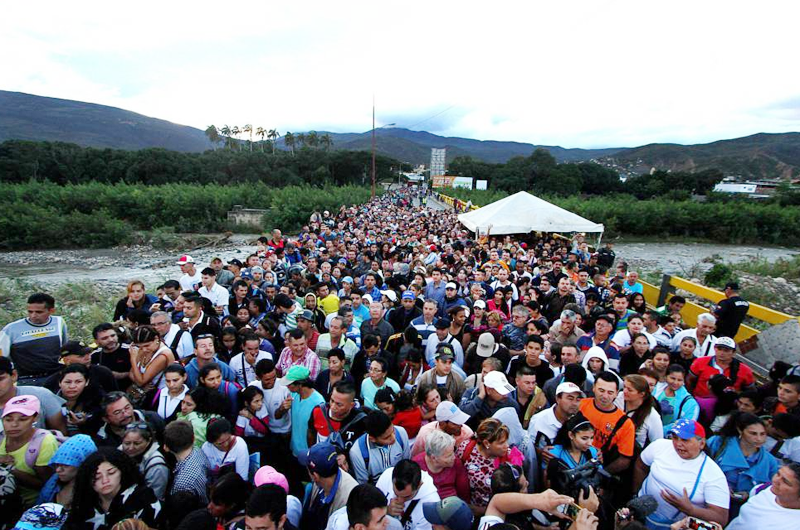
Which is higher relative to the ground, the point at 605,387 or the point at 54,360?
the point at 605,387

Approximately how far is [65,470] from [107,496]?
1.07 feet

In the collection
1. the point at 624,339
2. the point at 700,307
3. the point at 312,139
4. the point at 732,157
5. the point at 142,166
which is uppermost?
the point at 732,157

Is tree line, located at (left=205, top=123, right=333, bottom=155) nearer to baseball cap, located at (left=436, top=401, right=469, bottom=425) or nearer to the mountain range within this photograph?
the mountain range

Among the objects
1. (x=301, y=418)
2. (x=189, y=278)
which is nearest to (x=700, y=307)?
(x=301, y=418)

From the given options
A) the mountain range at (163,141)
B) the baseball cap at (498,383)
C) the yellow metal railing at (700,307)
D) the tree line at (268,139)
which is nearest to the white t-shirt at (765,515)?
the baseball cap at (498,383)

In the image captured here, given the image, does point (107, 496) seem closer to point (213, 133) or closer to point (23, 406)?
point (23, 406)

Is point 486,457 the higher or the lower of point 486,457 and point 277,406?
the higher

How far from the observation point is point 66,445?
2.30 metres

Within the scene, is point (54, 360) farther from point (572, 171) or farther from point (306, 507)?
point (572, 171)

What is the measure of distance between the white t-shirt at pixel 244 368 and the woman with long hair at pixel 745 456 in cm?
400

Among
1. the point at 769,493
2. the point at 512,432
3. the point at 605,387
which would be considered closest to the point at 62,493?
the point at 512,432

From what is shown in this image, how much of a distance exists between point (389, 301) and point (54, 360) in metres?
4.14

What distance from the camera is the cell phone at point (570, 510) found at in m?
2.10

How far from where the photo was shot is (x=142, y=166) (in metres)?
52.6
